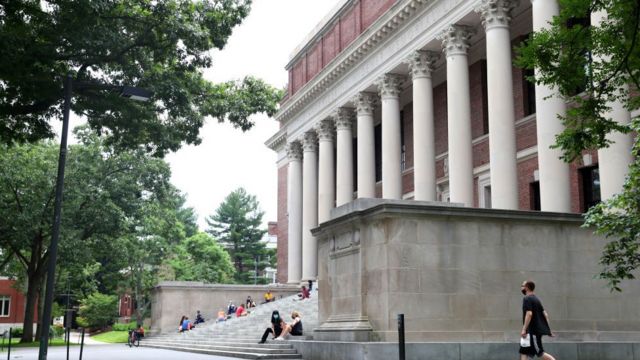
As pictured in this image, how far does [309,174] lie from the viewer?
4659 cm

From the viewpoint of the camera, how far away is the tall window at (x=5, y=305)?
8638 cm

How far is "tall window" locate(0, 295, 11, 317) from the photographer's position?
3401 inches

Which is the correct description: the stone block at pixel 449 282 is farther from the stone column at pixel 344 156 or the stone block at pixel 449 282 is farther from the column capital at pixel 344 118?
the column capital at pixel 344 118

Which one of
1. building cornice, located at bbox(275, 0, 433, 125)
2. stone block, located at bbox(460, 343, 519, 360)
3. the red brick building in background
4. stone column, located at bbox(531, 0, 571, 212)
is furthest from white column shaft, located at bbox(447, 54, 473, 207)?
the red brick building in background

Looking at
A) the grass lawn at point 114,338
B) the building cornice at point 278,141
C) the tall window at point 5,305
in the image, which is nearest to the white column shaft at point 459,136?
the building cornice at point 278,141

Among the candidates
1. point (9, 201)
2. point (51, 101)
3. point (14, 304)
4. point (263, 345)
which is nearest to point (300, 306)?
point (263, 345)

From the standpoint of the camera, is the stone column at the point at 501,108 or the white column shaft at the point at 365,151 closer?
the stone column at the point at 501,108

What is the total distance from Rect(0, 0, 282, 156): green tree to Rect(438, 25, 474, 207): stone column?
29.5ft

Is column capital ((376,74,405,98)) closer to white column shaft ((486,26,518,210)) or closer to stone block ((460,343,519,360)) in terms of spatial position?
white column shaft ((486,26,518,210))

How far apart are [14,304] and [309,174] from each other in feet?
185

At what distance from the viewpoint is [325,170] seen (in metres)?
43.1

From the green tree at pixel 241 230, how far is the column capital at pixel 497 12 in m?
87.9

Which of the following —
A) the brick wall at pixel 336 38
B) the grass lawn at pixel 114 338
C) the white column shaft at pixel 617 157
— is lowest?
the grass lawn at pixel 114 338

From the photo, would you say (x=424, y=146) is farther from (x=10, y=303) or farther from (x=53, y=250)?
(x=10, y=303)
